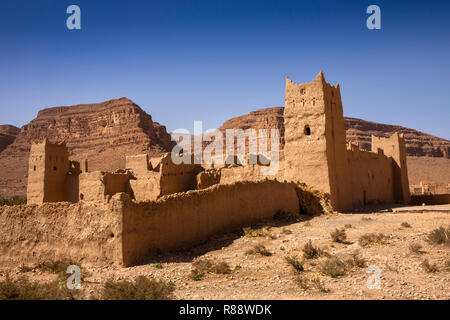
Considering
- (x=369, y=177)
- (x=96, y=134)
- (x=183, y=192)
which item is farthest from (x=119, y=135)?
(x=183, y=192)

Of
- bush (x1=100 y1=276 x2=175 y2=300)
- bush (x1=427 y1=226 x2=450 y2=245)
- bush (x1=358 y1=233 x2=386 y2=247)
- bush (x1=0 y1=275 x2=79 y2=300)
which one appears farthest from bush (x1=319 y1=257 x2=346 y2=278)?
bush (x1=0 y1=275 x2=79 y2=300)

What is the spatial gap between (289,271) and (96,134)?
90.4 meters

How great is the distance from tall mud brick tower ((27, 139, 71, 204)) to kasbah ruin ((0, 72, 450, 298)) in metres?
0.06

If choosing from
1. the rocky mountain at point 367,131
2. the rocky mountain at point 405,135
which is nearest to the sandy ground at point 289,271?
the rocky mountain at point 405,135

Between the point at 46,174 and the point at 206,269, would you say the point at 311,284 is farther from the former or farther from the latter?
the point at 46,174

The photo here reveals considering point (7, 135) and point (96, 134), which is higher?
point (7, 135)

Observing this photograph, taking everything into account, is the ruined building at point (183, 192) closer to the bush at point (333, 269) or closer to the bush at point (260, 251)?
the bush at point (260, 251)

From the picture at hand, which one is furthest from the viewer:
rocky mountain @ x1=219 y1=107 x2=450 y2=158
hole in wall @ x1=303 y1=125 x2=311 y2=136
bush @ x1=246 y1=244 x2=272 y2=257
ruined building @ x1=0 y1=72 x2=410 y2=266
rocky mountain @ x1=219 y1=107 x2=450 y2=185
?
rocky mountain @ x1=219 y1=107 x2=450 y2=158

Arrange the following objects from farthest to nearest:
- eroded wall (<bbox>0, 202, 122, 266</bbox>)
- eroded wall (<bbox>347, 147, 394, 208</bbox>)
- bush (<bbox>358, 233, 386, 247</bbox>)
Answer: eroded wall (<bbox>347, 147, 394, 208</bbox>) < bush (<bbox>358, 233, 386, 247</bbox>) < eroded wall (<bbox>0, 202, 122, 266</bbox>)

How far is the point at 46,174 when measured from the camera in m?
22.8

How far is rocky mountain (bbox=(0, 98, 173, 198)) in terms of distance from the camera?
244ft

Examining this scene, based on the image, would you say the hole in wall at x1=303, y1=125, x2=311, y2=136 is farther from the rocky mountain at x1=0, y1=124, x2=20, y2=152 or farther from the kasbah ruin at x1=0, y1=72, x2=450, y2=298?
the rocky mountain at x1=0, y1=124, x2=20, y2=152
